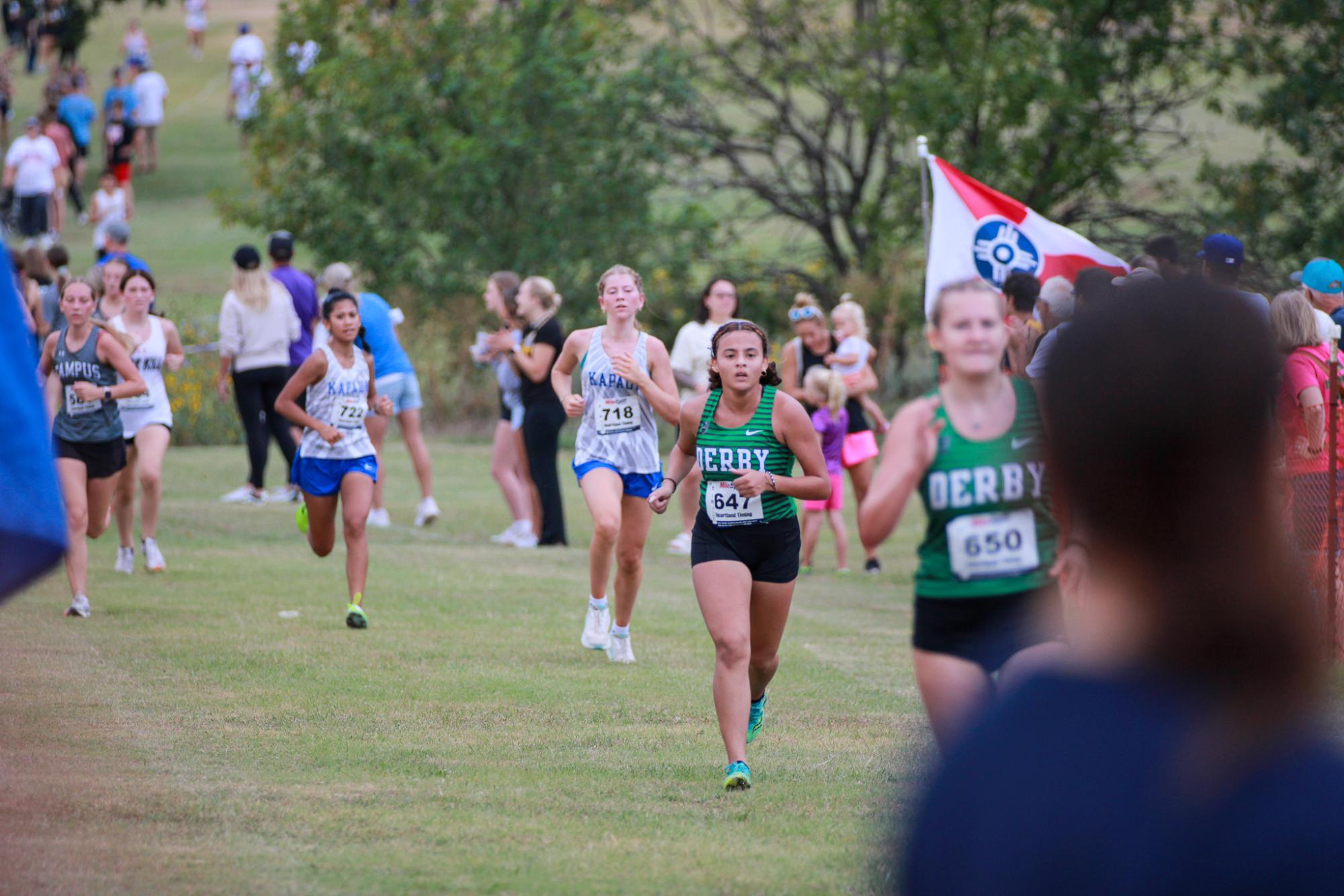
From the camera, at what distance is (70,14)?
41.6 metres

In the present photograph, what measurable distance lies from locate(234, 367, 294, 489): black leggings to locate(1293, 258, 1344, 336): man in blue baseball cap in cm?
924

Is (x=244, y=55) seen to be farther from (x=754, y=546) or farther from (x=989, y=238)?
(x=754, y=546)

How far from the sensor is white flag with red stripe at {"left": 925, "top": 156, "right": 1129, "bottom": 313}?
10.6m

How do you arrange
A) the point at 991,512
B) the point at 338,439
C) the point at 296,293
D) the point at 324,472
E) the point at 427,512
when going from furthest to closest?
the point at 296,293, the point at 427,512, the point at 324,472, the point at 338,439, the point at 991,512

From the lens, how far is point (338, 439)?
9992mm

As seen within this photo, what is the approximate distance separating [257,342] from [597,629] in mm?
6963

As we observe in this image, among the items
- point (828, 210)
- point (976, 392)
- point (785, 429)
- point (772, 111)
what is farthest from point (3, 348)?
point (772, 111)

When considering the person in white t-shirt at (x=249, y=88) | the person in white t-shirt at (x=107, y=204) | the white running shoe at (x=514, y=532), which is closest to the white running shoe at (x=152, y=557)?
the white running shoe at (x=514, y=532)

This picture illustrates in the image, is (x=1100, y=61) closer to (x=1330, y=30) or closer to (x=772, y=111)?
(x=1330, y=30)

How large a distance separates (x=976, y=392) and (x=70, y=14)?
41802mm


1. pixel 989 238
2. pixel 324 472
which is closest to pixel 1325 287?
pixel 989 238

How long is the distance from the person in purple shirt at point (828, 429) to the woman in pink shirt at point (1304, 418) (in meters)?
4.59

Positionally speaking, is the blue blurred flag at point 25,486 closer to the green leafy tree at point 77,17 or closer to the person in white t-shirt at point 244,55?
the person in white t-shirt at point 244,55

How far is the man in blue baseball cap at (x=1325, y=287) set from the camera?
9656 millimetres
